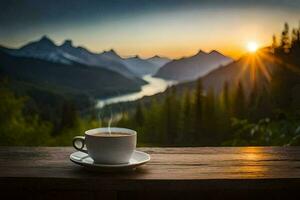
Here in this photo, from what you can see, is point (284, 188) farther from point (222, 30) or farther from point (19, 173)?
point (222, 30)

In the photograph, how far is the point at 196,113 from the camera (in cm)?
215

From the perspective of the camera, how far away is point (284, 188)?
1064 mm

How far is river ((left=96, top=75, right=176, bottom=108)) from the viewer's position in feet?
6.98

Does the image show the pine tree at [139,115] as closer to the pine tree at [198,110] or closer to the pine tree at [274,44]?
the pine tree at [198,110]

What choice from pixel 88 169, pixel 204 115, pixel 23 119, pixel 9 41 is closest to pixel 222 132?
pixel 204 115

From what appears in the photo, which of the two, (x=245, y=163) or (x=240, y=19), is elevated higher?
(x=240, y=19)

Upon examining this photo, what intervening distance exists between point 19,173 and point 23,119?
1.05 metres

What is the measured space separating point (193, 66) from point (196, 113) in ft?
0.66

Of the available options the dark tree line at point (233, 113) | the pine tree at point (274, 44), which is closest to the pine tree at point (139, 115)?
the dark tree line at point (233, 113)

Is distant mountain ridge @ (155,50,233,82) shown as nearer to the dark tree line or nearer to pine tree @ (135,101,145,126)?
the dark tree line

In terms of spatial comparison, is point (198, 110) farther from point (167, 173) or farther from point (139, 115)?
point (167, 173)

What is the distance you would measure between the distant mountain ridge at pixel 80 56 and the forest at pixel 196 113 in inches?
5.0

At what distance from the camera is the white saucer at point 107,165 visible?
108 cm

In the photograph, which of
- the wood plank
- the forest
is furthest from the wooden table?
the forest
